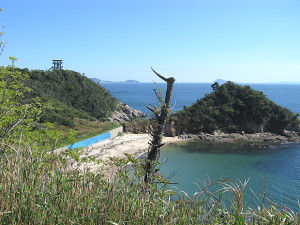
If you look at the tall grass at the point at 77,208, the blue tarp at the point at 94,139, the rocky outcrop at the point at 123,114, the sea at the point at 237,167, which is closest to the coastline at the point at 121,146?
the blue tarp at the point at 94,139

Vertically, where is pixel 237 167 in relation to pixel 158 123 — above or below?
below

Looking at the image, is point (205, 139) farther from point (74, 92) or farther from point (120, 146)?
point (74, 92)

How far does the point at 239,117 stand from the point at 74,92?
32.2 metres

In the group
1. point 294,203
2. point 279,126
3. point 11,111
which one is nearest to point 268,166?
point 294,203

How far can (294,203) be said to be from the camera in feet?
56.0

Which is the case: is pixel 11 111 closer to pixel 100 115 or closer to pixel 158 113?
pixel 158 113

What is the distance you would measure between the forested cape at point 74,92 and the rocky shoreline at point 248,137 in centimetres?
1950

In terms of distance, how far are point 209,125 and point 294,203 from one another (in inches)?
869

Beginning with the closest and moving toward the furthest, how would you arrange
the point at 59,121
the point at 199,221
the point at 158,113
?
1. the point at 199,221
2. the point at 158,113
3. the point at 59,121

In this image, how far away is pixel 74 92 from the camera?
52500 millimetres

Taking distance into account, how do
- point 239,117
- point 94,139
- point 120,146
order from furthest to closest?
point 239,117 → point 94,139 → point 120,146

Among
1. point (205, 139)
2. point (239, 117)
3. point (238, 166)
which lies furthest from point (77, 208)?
point (239, 117)

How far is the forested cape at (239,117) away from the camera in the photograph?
1533 inches

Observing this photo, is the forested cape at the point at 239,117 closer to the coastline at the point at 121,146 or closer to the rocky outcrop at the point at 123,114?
the coastline at the point at 121,146
